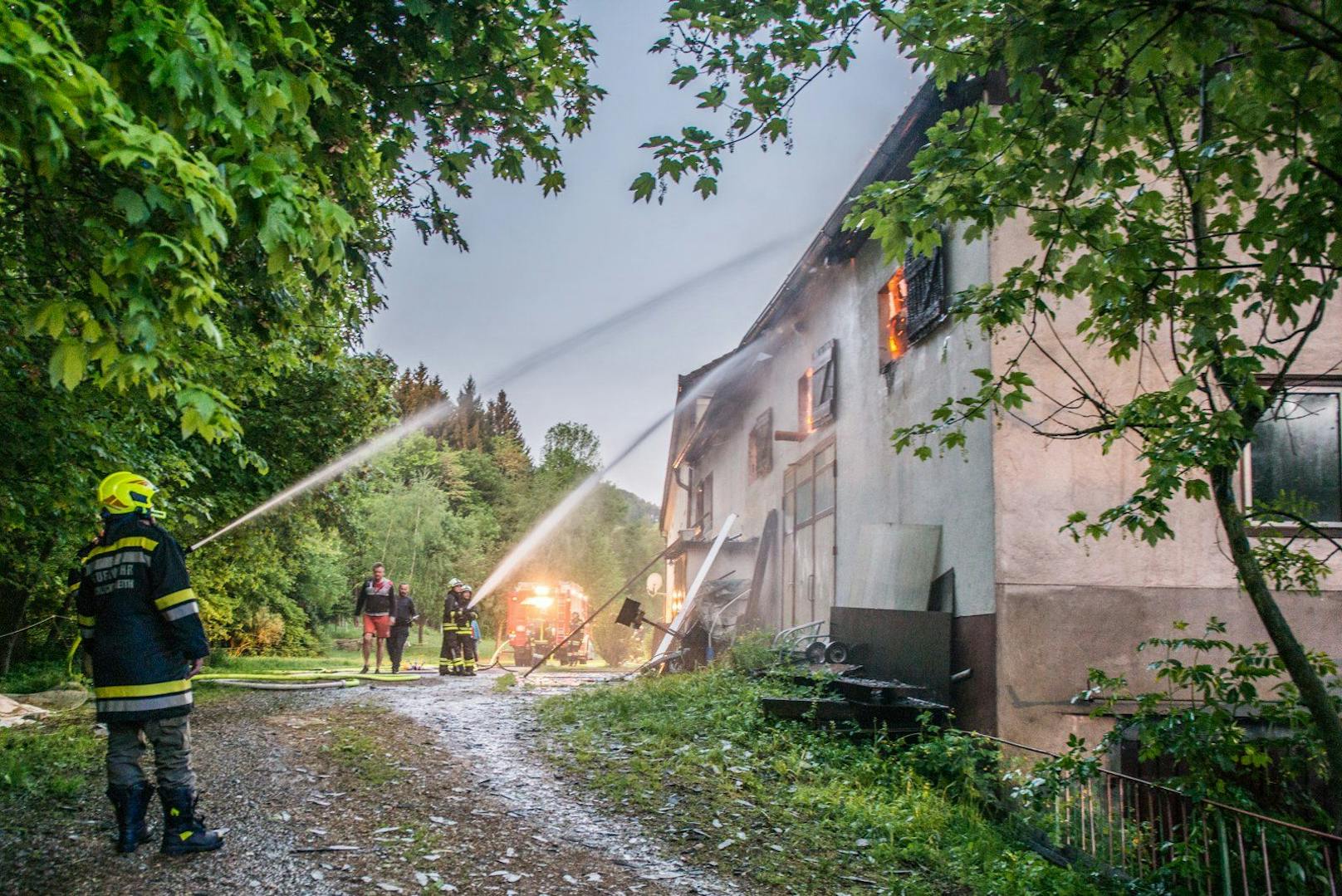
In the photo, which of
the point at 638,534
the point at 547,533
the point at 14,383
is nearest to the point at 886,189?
the point at 14,383

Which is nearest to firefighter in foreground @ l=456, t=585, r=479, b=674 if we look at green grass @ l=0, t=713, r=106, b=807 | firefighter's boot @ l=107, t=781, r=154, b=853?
green grass @ l=0, t=713, r=106, b=807

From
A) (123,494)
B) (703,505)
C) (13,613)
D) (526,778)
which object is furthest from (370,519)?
(123,494)

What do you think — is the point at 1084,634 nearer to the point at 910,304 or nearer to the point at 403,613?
the point at 910,304

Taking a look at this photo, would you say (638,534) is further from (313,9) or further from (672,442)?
(313,9)

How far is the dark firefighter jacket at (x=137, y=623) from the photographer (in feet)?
17.1

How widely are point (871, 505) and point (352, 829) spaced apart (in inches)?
309

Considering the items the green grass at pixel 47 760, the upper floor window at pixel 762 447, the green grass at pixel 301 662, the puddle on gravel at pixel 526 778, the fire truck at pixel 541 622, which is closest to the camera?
the puddle on gravel at pixel 526 778

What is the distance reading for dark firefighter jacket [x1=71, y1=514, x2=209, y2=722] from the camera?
5.21 m

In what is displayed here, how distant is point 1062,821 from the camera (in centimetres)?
634

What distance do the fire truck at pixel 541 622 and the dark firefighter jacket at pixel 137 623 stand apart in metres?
26.1

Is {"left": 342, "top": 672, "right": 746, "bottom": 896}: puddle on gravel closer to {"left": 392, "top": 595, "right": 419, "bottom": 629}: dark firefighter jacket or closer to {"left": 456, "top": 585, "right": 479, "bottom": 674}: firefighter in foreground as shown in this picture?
{"left": 456, "top": 585, "right": 479, "bottom": 674}: firefighter in foreground

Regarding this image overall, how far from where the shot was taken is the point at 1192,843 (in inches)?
→ 200

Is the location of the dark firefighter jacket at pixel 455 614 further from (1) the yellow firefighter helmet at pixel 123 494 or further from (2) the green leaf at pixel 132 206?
(2) the green leaf at pixel 132 206

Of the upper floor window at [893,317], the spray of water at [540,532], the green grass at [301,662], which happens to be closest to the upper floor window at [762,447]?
the upper floor window at [893,317]
